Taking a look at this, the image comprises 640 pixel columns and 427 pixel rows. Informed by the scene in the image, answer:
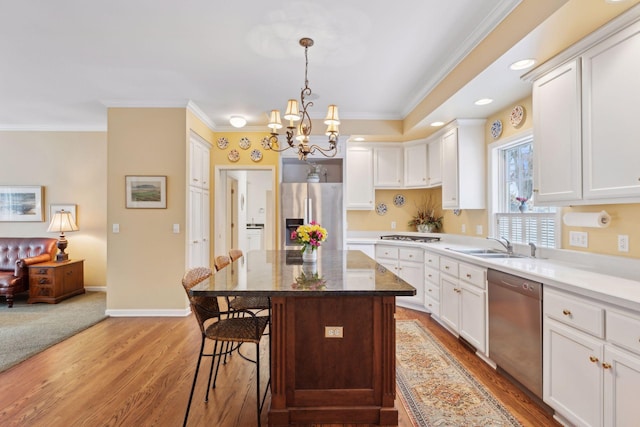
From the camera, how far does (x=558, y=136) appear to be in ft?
7.39

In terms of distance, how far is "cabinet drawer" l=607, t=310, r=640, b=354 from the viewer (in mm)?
1440

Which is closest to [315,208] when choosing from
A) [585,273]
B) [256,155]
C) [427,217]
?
[256,155]

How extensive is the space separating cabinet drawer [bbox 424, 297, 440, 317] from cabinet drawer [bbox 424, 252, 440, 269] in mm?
Answer: 406

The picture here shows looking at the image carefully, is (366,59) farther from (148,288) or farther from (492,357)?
(148,288)

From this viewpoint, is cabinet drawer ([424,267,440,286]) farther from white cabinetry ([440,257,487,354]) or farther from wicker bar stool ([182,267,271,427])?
wicker bar stool ([182,267,271,427])

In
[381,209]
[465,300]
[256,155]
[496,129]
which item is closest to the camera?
[465,300]

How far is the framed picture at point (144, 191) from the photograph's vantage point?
4086 mm

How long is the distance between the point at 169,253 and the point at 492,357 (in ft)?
11.9

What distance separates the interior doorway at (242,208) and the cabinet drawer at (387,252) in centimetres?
157

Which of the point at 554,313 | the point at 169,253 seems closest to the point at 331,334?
the point at 554,313

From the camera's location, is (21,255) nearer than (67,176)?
Yes

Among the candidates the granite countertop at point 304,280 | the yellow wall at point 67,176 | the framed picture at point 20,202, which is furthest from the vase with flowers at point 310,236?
the framed picture at point 20,202

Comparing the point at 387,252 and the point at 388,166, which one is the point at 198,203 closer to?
the point at 387,252

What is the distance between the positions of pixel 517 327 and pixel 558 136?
1.34m
